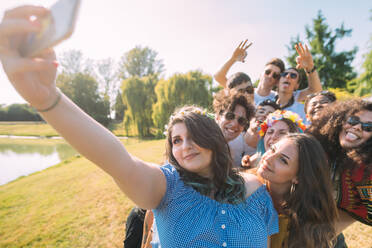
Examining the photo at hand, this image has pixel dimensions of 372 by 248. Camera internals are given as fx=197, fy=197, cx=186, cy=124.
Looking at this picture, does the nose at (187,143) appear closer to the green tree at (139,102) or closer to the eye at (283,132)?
the eye at (283,132)

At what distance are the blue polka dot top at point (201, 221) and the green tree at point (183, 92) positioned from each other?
1533 cm

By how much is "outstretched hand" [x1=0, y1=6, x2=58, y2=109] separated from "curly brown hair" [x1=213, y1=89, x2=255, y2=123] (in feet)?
7.32

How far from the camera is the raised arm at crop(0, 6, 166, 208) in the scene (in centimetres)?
69

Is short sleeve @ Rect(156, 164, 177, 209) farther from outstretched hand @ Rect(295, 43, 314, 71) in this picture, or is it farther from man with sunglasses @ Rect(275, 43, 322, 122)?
outstretched hand @ Rect(295, 43, 314, 71)

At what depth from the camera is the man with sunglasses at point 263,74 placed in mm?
3627

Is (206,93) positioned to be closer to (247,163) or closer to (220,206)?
(247,163)

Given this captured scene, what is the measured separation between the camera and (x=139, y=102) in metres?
19.6

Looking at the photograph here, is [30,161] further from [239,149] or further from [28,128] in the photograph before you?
[28,128]

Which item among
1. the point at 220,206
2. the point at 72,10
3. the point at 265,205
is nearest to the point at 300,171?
the point at 265,205

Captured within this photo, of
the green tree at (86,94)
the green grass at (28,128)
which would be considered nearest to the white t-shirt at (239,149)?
the green grass at (28,128)

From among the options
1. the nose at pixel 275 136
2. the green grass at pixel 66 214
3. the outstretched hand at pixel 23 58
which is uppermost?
the outstretched hand at pixel 23 58

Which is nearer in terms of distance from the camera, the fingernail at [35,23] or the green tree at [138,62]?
the fingernail at [35,23]

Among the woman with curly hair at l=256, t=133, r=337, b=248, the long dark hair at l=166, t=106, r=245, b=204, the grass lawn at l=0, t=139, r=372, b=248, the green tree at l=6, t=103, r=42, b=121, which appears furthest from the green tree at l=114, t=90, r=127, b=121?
the woman with curly hair at l=256, t=133, r=337, b=248

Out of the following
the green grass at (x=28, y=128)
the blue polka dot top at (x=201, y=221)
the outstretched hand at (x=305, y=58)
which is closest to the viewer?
the blue polka dot top at (x=201, y=221)
